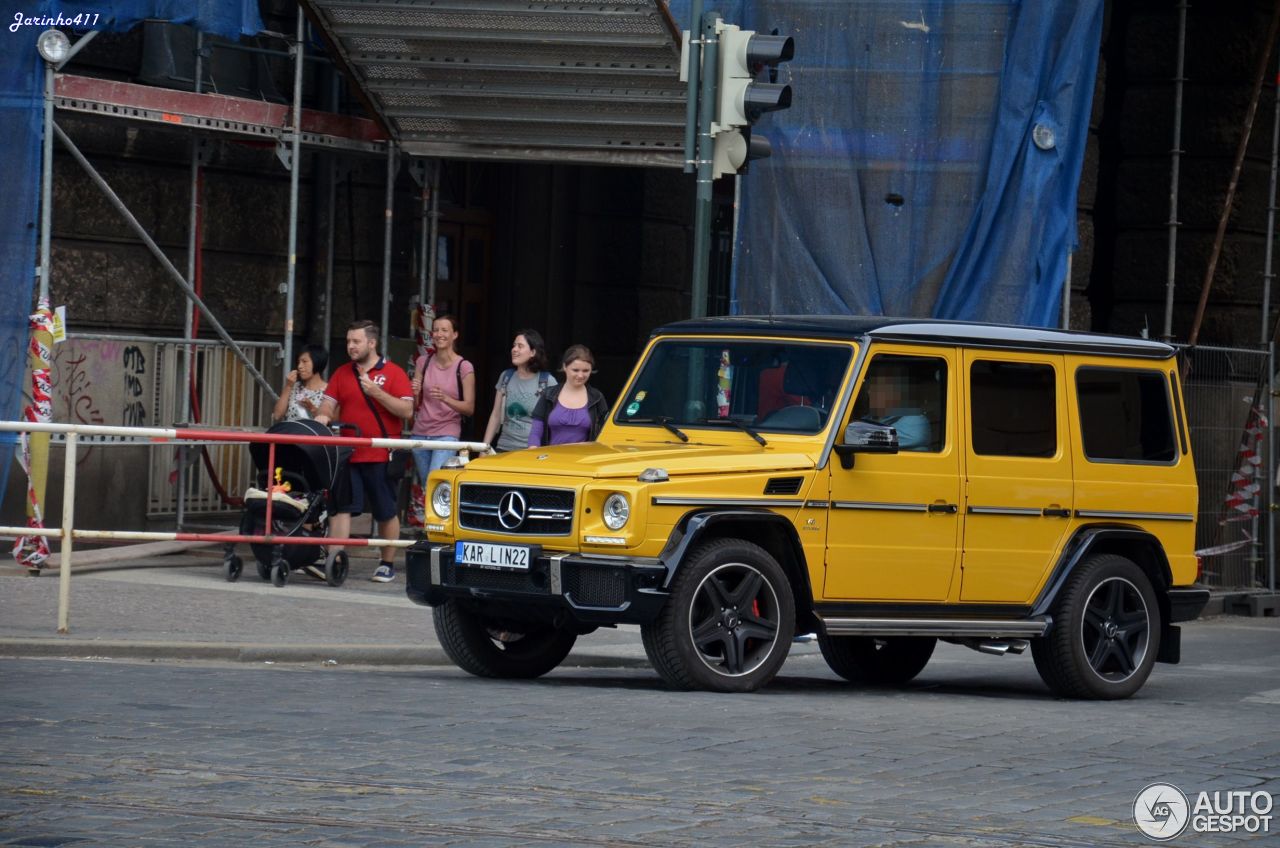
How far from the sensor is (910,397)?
36.4 feet

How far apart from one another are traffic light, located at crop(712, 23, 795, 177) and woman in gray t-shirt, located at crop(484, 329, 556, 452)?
7.54 feet

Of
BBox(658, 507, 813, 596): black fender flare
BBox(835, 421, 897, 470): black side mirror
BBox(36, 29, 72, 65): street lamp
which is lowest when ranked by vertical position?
BBox(658, 507, 813, 596): black fender flare

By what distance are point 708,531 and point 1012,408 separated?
208 cm

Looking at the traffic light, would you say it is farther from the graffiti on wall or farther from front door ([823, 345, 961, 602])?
the graffiti on wall

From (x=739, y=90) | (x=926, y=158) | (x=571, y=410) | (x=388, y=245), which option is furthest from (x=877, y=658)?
(x=388, y=245)

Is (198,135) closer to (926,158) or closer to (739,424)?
(926,158)

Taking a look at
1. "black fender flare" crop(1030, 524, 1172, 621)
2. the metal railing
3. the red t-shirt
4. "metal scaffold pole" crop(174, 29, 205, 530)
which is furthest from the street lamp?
"black fender flare" crop(1030, 524, 1172, 621)

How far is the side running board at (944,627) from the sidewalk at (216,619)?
1.91 meters

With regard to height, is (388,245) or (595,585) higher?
(388,245)

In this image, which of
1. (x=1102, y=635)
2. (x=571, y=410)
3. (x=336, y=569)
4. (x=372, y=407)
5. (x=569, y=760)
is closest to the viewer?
(x=569, y=760)

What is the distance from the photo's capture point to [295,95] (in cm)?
1652

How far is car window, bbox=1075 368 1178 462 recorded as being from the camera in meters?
11.7

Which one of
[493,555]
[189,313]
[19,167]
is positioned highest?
[19,167]

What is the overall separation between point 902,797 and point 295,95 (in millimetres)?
10440
